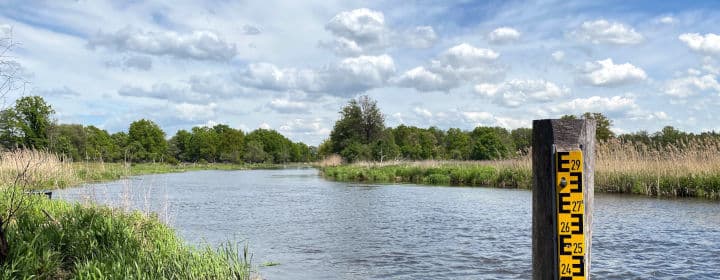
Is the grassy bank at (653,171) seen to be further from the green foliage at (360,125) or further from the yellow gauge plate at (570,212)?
the green foliage at (360,125)

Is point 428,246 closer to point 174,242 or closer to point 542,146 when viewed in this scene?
point 174,242

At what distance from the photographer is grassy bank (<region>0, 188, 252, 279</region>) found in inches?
216

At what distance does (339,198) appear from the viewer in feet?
64.6

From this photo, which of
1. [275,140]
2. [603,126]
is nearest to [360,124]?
[603,126]

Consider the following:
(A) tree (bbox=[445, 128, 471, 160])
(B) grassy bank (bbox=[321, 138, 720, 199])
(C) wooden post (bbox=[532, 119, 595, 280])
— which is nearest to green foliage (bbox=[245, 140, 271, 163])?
(A) tree (bbox=[445, 128, 471, 160])

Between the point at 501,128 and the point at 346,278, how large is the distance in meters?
80.4

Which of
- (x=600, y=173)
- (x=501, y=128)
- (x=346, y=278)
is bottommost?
(x=346, y=278)

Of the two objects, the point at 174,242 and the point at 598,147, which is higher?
the point at 598,147

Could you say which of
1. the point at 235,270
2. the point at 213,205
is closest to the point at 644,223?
the point at 235,270

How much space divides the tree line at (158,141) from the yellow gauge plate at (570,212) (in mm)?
49717

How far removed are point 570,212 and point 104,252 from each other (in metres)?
5.62

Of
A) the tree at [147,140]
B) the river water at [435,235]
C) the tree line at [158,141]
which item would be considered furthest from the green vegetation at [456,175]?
the tree at [147,140]

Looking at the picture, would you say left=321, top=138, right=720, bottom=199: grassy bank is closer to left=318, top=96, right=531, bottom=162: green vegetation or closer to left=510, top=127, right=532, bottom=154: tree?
left=318, top=96, right=531, bottom=162: green vegetation

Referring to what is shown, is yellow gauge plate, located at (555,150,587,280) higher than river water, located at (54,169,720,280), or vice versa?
yellow gauge plate, located at (555,150,587,280)
